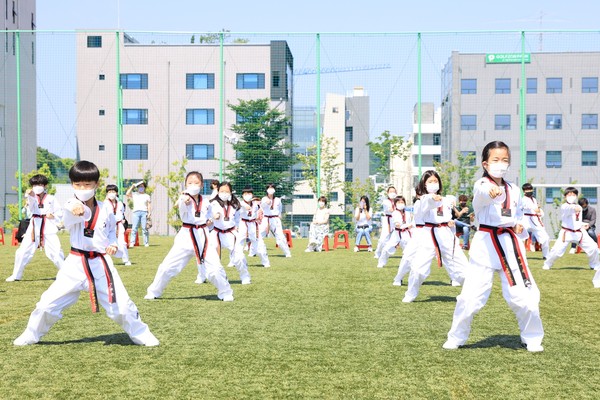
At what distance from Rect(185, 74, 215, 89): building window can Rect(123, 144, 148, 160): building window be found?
4.00 metres

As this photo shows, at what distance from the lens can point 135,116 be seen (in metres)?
29.7

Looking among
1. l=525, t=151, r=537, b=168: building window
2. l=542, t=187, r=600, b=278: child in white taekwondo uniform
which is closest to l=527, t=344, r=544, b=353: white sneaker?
l=542, t=187, r=600, b=278: child in white taekwondo uniform

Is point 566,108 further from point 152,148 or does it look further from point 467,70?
point 152,148

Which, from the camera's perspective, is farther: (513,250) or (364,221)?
(364,221)

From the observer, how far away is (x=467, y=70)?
1928 inches

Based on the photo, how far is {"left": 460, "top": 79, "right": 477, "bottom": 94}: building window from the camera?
45575 mm

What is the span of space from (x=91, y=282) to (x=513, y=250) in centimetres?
379

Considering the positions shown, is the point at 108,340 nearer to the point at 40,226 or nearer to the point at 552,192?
the point at 40,226

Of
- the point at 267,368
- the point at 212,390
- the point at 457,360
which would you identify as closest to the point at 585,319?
the point at 457,360

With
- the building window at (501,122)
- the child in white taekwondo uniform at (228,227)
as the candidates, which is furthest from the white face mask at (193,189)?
the building window at (501,122)

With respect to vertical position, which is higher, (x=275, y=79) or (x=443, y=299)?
(x=275, y=79)

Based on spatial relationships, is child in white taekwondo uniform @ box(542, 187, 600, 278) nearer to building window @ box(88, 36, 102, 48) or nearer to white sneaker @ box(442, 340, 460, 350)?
white sneaker @ box(442, 340, 460, 350)

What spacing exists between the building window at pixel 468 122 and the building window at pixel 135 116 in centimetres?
1390

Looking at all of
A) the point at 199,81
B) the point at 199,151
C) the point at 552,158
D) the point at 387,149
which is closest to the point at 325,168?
the point at 387,149
